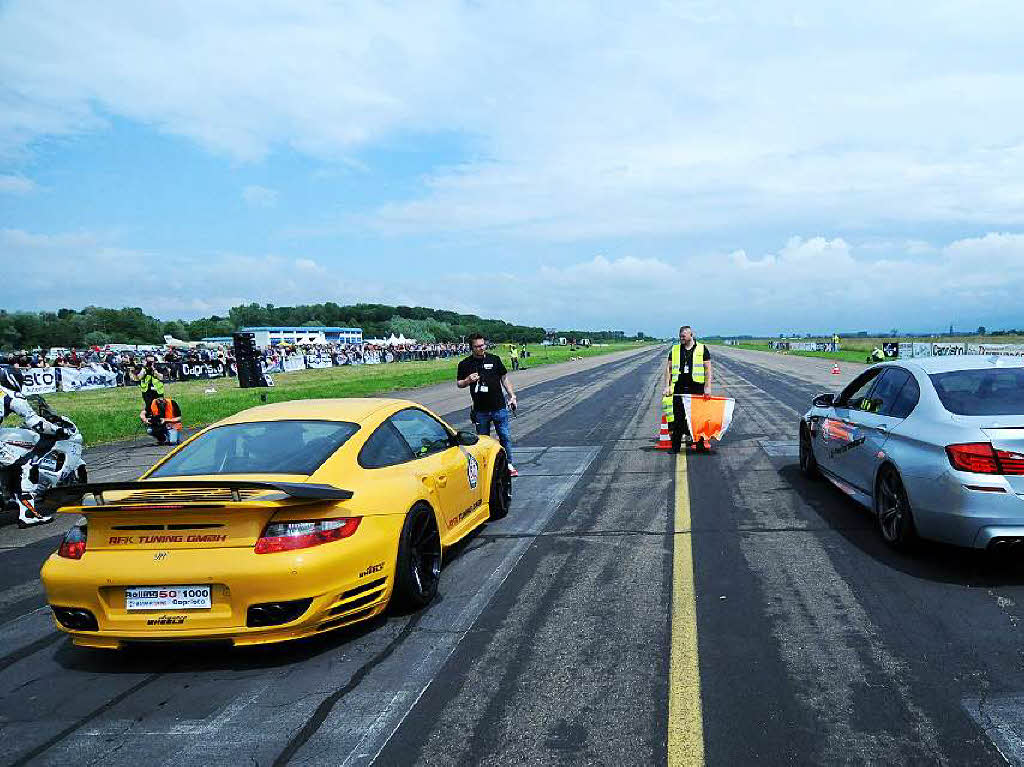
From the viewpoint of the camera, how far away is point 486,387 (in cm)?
884

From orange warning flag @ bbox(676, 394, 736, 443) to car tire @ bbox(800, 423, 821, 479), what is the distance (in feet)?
6.95

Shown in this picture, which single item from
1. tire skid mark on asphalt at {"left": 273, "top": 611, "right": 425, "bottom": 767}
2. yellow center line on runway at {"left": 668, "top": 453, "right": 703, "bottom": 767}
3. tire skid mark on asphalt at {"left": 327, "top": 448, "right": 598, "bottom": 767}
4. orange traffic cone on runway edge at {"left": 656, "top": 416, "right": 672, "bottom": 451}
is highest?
orange traffic cone on runway edge at {"left": 656, "top": 416, "right": 672, "bottom": 451}

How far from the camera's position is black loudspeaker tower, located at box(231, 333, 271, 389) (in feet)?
109

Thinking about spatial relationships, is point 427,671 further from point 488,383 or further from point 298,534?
point 488,383

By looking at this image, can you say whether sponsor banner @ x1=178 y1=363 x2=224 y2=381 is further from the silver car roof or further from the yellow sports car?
the silver car roof

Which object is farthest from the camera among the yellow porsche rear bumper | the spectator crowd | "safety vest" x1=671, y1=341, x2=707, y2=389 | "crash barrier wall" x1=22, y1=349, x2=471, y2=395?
the spectator crowd

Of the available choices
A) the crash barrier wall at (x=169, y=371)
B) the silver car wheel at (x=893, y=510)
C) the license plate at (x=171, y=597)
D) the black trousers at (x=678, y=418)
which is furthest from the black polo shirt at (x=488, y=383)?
the crash barrier wall at (x=169, y=371)

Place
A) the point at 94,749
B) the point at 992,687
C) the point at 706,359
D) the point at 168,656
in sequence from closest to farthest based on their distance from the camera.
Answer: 1. the point at 94,749
2. the point at 992,687
3. the point at 168,656
4. the point at 706,359

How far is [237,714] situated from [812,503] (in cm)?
595

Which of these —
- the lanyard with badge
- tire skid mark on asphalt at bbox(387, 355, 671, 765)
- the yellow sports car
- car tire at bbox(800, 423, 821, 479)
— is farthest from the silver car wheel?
the lanyard with badge

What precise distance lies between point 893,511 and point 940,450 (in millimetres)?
843

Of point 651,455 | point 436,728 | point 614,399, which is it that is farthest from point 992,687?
point 614,399

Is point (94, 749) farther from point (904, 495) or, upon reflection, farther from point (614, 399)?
point (614, 399)

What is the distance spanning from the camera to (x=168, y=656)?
13.7ft
